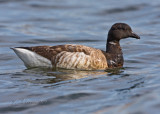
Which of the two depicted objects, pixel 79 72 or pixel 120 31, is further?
pixel 120 31

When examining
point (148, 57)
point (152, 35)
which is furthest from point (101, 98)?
point (152, 35)

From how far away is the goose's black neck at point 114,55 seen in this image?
1168cm

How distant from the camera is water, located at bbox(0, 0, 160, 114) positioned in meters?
8.17

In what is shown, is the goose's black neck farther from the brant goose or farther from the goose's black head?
the brant goose

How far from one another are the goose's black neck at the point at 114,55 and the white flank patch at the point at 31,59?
1.73 metres

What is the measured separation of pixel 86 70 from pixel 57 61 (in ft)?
2.71

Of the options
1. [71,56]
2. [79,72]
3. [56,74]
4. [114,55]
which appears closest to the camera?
[56,74]

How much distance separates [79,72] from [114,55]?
4.64 feet

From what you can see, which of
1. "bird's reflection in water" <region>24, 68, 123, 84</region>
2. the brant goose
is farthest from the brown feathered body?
"bird's reflection in water" <region>24, 68, 123, 84</region>

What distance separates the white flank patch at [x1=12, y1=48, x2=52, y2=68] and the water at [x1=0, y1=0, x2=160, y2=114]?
0.67 ft

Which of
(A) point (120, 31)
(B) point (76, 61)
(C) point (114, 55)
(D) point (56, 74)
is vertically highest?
(A) point (120, 31)

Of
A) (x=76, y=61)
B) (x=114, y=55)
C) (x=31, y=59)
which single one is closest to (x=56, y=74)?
(x=76, y=61)

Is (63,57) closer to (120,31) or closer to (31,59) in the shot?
(31,59)

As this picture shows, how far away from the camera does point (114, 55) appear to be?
11883 mm
